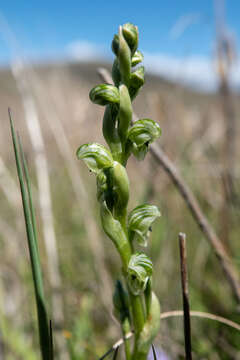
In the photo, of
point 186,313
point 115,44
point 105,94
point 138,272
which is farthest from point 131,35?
point 186,313

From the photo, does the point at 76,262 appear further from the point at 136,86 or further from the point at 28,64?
the point at 136,86

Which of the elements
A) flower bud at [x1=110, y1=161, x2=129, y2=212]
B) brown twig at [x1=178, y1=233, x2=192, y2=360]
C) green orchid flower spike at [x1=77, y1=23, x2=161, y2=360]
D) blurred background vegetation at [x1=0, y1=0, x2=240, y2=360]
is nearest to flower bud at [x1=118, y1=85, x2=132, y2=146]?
green orchid flower spike at [x1=77, y1=23, x2=161, y2=360]

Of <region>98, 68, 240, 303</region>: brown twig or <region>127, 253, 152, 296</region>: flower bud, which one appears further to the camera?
<region>98, 68, 240, 303</region>: brown twig

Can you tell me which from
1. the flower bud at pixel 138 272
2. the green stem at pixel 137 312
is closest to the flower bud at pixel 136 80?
the flower bud at pixel 138 272

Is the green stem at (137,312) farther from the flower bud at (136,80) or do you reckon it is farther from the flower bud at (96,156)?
the flower bud at (136,80)

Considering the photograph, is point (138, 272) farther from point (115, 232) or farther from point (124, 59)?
point (124, 59)

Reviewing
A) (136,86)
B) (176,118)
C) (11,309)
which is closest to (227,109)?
(176,118)

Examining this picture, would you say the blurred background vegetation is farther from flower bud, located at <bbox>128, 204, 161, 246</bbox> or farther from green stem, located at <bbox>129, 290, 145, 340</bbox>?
flower bud, located at <bbox>128, 204, 161, 246</bbox>
